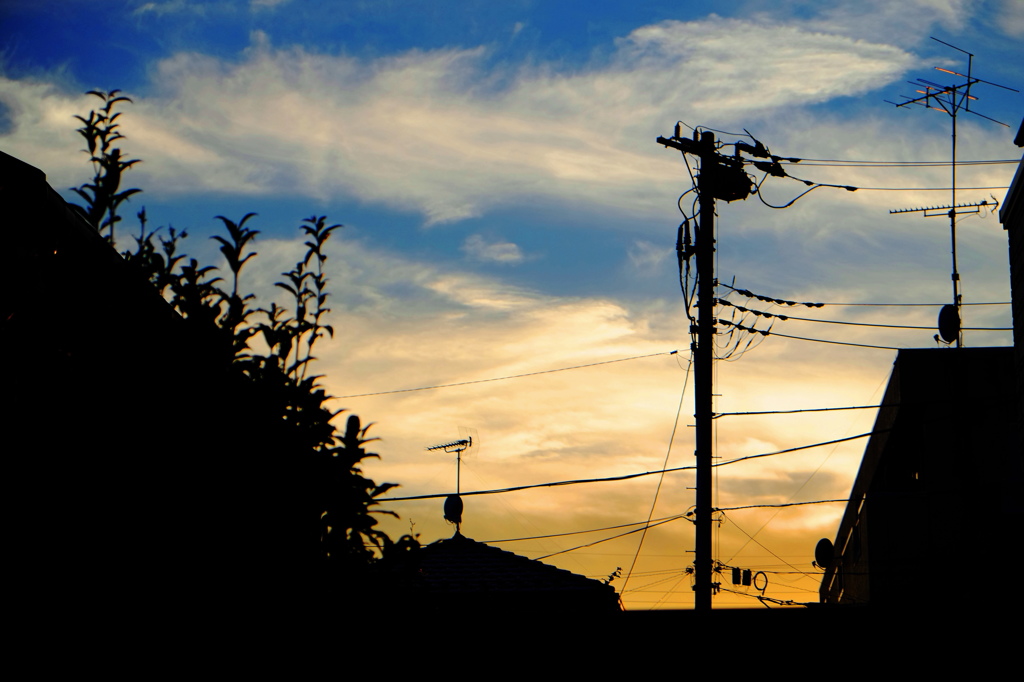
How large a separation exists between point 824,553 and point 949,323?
1477 centimetres

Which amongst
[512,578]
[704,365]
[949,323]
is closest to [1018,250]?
[704,365]

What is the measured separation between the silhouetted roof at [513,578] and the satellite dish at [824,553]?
1485 cm

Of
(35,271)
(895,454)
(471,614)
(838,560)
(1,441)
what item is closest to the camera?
(1,441)

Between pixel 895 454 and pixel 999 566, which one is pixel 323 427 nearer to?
pixel 999 566

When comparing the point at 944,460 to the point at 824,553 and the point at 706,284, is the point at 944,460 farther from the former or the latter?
the point at 824,553

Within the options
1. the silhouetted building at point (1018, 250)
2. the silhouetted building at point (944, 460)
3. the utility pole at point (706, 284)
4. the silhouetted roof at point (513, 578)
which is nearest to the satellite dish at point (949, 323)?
the silhouetted building at point (944, 460)

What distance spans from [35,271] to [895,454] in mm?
25165

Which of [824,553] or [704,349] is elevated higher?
[704,349]

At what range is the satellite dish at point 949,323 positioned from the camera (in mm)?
23562

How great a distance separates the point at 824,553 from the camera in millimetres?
35688

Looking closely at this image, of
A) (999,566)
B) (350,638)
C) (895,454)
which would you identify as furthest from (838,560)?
(350,638)

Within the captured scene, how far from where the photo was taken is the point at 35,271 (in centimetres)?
481

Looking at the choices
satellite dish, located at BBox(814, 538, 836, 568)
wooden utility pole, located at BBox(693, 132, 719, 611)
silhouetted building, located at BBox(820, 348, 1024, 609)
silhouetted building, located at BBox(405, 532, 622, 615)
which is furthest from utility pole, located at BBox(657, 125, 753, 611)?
satellite dish, located at BBox(814, 538, 836, 568)

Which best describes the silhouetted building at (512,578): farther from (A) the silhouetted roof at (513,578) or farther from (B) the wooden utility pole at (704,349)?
(B) the wooden utility pole at (704,349)
